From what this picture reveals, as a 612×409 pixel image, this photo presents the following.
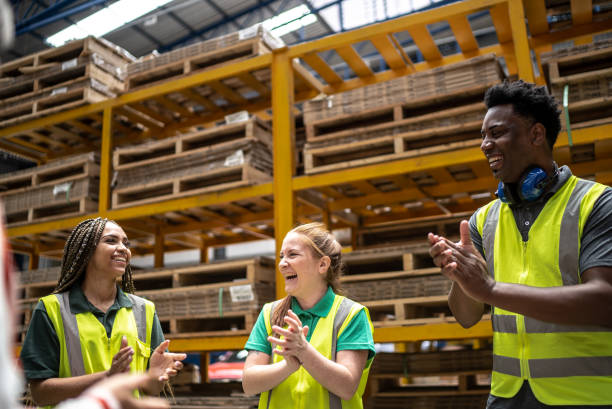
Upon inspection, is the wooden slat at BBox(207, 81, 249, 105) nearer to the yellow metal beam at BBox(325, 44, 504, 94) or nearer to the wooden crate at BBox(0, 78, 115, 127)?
the yellow metal beam at BBox(325, 44, 504, 94)

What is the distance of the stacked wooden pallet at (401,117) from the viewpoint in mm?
4473

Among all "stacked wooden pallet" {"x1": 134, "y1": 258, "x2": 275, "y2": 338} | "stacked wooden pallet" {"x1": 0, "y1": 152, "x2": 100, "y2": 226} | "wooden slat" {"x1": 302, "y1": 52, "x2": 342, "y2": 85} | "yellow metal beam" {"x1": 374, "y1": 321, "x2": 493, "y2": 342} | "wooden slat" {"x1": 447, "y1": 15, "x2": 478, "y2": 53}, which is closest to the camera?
"yellow metal beam" {"x1": 374, "y1": 321, "x2": 493, "y2": 342}

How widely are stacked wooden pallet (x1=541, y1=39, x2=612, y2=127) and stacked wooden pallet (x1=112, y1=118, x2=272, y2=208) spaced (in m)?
2.80

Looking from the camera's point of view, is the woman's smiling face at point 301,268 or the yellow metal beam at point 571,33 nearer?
the woman's smiling face at point 301,268

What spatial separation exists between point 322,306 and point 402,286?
2102 millimetres

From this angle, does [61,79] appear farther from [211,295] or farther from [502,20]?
[502,20]

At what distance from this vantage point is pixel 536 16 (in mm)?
4902

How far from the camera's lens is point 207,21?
57.5 ft

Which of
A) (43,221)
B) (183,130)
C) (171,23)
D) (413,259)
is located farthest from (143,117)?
(171,23)

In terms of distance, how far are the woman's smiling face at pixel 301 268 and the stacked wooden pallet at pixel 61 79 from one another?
448 cm

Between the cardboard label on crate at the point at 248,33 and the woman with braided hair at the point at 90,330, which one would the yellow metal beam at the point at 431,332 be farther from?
the cardboard label on crate at the point at 248,33

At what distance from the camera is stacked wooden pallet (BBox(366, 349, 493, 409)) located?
199 inches

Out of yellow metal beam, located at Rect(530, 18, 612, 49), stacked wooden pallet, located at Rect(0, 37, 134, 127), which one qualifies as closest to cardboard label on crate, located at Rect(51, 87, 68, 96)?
stacked wooden pallet, located at Rect(0, 37, 134, 127)

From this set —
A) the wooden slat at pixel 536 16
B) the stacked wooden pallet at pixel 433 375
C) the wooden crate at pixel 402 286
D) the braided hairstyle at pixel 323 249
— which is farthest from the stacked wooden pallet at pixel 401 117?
the stacked wooden pallet at pixel 433 375
